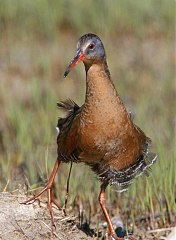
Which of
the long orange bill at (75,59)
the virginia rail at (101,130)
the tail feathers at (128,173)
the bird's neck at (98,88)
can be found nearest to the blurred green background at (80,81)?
the tail feathers at (128,173)

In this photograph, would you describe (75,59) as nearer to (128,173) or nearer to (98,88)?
(98,88)

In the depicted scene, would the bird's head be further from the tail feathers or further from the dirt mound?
the dirt mound

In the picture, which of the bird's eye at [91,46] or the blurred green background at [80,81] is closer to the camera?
the bird's eye at [91,46]

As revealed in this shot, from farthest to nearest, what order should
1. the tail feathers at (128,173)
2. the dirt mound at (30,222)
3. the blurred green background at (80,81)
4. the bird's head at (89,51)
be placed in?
1. the blurred green background at (80,81)
2. the tail feathers at (128,173)
3. the bird's head at (89,51)
4. the dirt mound at (30,222)

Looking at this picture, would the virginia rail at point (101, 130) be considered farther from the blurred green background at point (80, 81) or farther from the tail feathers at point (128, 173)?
the blurred green background at point (80, 81)

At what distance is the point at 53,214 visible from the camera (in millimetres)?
5156

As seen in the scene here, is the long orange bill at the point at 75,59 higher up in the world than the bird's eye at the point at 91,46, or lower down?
lower down

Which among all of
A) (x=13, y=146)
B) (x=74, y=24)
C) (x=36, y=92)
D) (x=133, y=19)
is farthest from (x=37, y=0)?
(x=13, y=146)

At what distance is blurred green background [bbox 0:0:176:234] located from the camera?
6.09 meters

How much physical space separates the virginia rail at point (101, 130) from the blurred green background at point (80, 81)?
0.74 metres

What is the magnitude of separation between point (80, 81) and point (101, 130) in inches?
188

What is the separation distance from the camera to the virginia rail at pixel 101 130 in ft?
16.2

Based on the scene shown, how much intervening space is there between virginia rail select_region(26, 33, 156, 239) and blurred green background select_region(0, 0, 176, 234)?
2.44ft

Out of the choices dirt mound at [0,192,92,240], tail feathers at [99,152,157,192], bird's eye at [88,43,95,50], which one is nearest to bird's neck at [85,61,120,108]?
bird's eye at [88,43,95,50]
